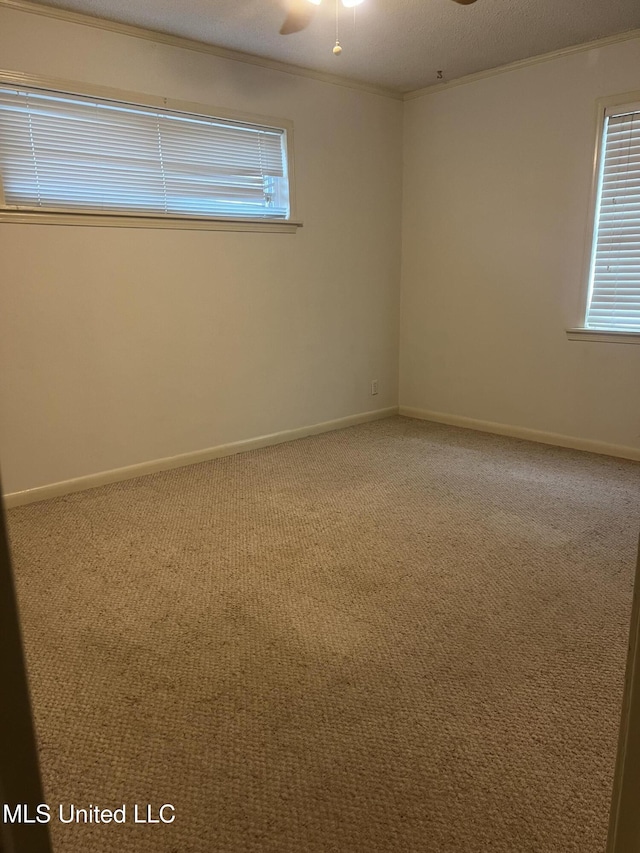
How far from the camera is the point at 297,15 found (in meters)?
2.54

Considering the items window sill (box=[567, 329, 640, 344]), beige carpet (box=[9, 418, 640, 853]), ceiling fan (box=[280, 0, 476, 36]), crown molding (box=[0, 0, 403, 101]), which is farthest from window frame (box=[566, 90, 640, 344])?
crown molding (box=[0, 0, 403, 101])

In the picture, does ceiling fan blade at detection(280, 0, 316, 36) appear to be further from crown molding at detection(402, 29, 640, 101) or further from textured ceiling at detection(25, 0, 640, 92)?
crown molding at detection(402, 29, 640, 101)

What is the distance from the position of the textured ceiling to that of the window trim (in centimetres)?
34

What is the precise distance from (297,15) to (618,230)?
7.34ft

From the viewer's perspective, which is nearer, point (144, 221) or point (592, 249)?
point (144, 221)

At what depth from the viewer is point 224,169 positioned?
356 cm

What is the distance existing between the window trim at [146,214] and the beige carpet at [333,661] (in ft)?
4.90

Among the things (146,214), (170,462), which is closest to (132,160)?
(146,214)

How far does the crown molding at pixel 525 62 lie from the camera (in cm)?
328

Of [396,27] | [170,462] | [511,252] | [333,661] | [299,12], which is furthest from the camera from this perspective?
[511,252]

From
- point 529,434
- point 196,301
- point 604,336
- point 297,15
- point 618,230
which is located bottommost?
point 529,434

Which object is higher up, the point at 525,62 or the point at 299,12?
the point at 525,62

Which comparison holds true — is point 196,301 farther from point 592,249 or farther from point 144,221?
point 592,249

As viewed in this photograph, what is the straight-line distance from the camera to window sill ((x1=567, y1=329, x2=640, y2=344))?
351 cm
